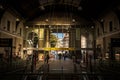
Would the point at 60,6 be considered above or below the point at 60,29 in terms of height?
above

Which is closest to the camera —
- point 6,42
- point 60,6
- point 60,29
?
point 6,42

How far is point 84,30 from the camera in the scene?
3531cm

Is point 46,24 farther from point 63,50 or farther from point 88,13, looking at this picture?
Answer: point 88,13

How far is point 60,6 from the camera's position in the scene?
109 feet

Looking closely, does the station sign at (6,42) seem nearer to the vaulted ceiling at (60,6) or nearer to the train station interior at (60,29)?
the vaulted ceiling at (60,6)

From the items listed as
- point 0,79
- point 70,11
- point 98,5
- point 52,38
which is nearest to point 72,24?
point 70,11

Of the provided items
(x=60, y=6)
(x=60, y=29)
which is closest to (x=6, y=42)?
(x=60, y=6)

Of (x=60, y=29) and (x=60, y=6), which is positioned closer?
(x=60, y=6)

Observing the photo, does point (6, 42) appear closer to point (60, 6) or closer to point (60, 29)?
point (60, 6)

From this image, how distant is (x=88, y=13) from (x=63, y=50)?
8928 millimetres

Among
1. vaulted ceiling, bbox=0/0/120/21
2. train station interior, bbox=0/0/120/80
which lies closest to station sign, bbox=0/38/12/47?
vaulted ceiling, bbox=0/0/120/21

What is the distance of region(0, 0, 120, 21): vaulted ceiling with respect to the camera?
965 inches

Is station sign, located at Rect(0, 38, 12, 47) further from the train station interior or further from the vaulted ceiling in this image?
the train station interior

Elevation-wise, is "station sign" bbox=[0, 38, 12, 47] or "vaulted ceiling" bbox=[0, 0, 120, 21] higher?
"vaulted ceiling" bbox=[0, 0, 120, 21]
